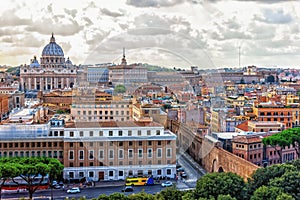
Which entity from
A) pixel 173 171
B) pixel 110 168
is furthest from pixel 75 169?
pixel 173 171

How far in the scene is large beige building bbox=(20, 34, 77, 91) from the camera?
68.2 m

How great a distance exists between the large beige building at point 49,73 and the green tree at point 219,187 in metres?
55.6

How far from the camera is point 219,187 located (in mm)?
12758

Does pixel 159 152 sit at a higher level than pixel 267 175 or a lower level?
lower

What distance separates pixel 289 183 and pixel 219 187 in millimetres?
1908

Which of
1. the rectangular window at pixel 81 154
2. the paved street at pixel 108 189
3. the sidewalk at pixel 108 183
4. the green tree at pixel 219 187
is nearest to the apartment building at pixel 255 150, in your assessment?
the paved street at pixel 108 189

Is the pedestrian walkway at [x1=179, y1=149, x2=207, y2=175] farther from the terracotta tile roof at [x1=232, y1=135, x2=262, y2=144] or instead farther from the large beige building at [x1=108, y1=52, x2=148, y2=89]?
the large beige building at [x1=108, y1=52, x2=148, y2=89]

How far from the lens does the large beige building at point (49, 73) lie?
6819 centimetres

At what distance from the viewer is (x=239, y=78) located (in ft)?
278

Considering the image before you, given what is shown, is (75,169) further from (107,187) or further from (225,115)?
(225,115)

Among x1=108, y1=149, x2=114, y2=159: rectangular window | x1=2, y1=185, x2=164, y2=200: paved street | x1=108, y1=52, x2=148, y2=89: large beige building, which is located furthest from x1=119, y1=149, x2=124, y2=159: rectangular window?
x1=108, y1=52, x2=148, y2=89: large beige building

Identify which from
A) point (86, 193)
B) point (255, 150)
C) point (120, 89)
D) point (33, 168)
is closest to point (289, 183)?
point (255, 150)

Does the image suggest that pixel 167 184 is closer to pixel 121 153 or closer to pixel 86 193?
pixel 121 153

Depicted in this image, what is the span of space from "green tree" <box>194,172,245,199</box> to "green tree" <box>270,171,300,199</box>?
3.10 ft
